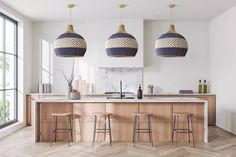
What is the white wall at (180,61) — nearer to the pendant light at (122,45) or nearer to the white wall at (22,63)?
the white wall at (22,63)

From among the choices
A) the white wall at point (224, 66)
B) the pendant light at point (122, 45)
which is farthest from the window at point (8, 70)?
the white wall at point (224, 66)

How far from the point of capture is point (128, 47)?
4.77 m

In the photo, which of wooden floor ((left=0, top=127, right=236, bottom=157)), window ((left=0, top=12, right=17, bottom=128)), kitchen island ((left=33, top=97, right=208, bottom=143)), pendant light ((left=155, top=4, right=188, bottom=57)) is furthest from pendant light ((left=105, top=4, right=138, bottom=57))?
window ((left=0, top=12, right=17, bottom=128))

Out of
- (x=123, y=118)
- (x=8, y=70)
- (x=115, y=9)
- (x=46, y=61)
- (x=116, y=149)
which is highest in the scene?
(x=115, y=9)

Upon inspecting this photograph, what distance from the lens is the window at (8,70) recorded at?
6695 mm

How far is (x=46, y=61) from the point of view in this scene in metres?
8.49

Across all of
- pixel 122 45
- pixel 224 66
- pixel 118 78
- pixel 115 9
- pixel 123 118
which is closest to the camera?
pixel 122 45

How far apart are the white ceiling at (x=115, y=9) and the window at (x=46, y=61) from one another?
0.79 meters

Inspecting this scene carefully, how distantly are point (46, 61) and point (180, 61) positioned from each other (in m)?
4.08

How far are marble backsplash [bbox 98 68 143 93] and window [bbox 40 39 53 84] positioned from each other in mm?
1557

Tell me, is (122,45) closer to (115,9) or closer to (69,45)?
(69,45)

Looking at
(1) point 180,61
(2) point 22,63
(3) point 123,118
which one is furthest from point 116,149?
(1) point 180,61

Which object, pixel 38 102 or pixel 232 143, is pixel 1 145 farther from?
pixel 232 143

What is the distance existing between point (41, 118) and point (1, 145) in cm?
94
